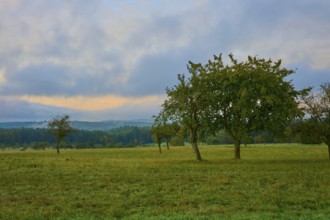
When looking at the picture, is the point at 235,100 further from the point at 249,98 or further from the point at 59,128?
the point at 59,128

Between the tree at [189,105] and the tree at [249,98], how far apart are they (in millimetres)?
1216

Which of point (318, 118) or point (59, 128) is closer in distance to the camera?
point (318, 118)

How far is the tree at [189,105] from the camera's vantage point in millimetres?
50000

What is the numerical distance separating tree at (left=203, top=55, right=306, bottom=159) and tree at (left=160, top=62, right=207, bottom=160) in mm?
1216

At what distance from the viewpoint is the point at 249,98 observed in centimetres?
4856

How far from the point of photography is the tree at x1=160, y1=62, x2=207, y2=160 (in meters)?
50.0

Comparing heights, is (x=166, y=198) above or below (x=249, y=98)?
below

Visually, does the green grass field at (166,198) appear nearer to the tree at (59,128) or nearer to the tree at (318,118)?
the tree at (318,118)

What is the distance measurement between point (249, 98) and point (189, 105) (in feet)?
24.7

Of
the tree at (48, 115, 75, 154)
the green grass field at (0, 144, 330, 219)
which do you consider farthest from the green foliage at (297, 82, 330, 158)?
the tree at (48, 115, 75, 154)

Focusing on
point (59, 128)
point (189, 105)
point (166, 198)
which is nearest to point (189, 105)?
point (189, 105)

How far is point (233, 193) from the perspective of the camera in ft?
65.2

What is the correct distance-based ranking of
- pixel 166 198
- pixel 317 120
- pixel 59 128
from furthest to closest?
pixel 59 128 < pixel 317 120 < pixel 166 198

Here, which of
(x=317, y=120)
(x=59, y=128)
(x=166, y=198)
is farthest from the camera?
(x=59, y=128)
